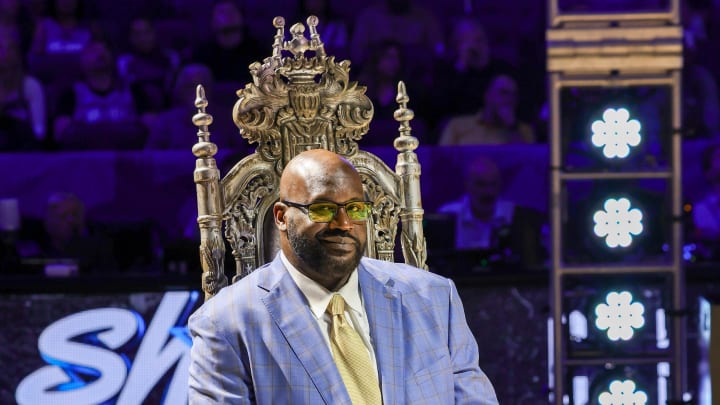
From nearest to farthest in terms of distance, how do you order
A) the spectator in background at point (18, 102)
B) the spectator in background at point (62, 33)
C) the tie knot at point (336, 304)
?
1. the tie knot at point (336, 304)
2. the spectator in background at point (18, 102)
3. the spectator in background at point (62, 33)

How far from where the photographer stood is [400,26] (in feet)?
24.6

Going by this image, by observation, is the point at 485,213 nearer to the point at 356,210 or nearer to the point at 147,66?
the point at 147,66

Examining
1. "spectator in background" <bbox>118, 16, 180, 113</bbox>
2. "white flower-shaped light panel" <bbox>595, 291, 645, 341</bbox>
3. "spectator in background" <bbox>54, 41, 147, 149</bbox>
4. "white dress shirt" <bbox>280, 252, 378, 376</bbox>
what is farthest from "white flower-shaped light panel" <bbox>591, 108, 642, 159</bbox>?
"spectator in background" <bbox>118, 16, 180, 113</bbox>

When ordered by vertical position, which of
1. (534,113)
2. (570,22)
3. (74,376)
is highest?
(570,22)

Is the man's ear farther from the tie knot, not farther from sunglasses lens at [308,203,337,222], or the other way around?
the tie knot

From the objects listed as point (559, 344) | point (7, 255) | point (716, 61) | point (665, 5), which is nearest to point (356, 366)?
point (559, 344)

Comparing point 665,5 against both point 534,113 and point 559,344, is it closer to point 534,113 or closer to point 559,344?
point 559,344

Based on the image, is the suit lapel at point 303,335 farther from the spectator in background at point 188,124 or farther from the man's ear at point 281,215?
the spectator in background at point 188,124

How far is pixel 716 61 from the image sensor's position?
756 cm

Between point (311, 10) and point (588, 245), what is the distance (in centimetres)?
317

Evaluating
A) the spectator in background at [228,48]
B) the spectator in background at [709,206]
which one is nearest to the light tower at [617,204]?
the spectator in background at [709,206]

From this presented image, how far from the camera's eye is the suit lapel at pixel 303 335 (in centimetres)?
278

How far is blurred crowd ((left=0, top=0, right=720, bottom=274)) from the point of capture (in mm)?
6754

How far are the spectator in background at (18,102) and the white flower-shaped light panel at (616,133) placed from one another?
349 centimetres
